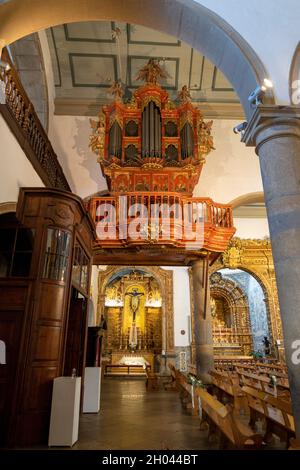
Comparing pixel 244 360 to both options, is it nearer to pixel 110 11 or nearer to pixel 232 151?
pixel 232 151

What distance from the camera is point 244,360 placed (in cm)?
1409

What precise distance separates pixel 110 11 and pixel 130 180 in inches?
216

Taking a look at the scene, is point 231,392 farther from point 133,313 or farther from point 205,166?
point 133,313

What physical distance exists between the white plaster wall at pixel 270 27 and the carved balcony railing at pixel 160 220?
15.4 ft

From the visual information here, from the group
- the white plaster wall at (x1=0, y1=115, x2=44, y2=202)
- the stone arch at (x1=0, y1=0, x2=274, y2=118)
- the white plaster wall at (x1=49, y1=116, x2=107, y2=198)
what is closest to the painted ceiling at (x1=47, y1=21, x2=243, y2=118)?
the white plaster wall at (x1=49, y1=116, x2=107, y2=198)

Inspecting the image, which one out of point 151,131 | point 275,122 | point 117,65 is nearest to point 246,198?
point 151,131

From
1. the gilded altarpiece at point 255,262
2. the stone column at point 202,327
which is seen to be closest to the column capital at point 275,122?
the stone column at point 202,327

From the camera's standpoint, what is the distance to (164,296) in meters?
14.2

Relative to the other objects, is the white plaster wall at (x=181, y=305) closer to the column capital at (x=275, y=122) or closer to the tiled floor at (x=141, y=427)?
the tiled floor at (x=141, y=427)

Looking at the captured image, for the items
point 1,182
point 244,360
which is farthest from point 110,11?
point 244,360

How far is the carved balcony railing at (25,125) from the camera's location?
Answer: 511 centimetres

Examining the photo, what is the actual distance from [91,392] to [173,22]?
23.0 ft

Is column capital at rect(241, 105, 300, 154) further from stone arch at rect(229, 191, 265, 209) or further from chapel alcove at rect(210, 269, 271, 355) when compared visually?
chapel alcove at rect(210, 269, 271, 355)

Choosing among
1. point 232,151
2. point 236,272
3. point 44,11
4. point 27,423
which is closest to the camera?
point 27,423
